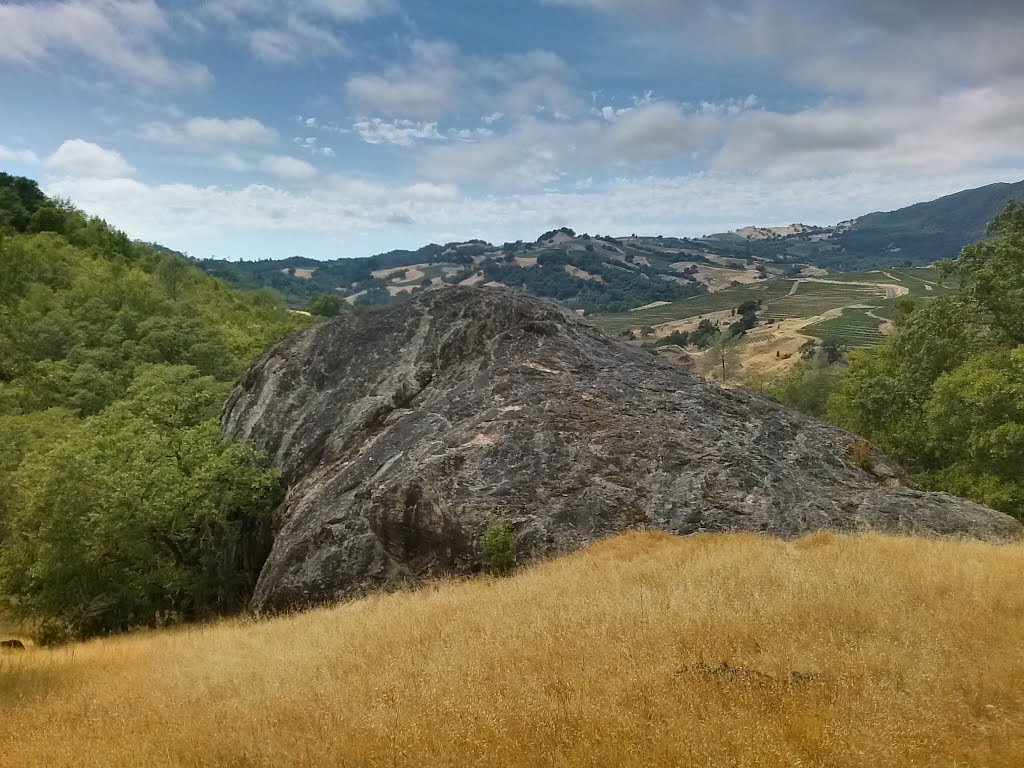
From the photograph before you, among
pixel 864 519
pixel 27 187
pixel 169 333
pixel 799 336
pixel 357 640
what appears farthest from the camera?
pixel 799 336

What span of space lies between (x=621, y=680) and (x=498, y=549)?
833 cm

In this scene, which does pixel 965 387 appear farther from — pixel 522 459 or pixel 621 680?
pixel 621 680

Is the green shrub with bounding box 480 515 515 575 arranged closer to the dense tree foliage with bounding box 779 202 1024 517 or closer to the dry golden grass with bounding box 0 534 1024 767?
the dry golden grass with bounding box 0 534 1024 767

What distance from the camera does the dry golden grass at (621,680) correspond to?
5.62 metres

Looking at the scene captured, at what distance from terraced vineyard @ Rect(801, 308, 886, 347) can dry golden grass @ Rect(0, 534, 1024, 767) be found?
449 ft

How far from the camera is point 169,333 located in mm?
48375

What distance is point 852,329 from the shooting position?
15050 centimetres

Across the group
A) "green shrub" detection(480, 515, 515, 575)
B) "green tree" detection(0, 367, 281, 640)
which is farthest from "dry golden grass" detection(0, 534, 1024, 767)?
"green tree" detection(0, 367, 281, 640)

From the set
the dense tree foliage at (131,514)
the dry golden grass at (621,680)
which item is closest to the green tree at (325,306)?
the dense tree foliage at (131,514)

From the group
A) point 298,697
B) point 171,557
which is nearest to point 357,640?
point 298,697

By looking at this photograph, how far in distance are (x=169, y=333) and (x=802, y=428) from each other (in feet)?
150

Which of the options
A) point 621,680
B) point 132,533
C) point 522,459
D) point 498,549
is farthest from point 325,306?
point 621,680

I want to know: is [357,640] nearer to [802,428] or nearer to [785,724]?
[785,724]

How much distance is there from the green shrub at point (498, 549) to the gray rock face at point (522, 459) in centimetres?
46
